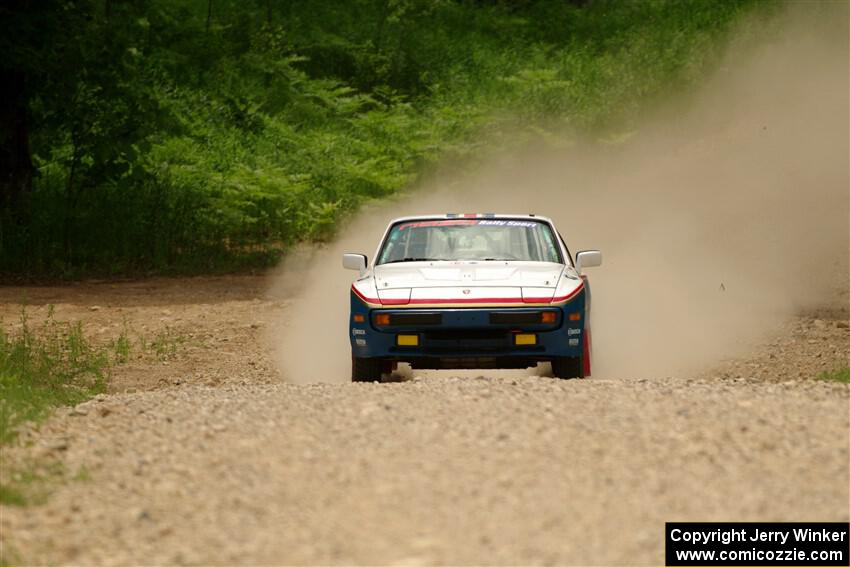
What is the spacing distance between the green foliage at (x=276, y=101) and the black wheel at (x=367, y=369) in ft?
37.0

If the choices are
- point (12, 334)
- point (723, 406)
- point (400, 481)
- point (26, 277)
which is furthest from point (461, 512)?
point (26, 277)

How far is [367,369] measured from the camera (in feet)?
38.4

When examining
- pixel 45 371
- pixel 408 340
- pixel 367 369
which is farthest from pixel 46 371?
pixel 408 340

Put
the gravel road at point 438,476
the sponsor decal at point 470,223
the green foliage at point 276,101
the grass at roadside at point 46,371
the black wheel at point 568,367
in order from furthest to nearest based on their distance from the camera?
1. the green foliage at point 276,101
2. the sponsor decal at point 470,223
3. the black wheel at point 568,367
4. the grass at roadside at point 46,371
5. the gravel road at point 438,476

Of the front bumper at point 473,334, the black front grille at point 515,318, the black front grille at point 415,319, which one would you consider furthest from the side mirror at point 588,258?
the black front grille at point 415,319

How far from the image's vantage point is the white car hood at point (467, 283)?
1132 centimetres

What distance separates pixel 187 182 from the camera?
997 inches

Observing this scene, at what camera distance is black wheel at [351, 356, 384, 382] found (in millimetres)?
11672

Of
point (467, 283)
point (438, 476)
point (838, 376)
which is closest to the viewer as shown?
point (438, 476)

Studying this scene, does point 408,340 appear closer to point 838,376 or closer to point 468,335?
point 468,335

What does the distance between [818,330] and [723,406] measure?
9132mm

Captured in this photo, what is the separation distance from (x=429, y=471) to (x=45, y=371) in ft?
25.2

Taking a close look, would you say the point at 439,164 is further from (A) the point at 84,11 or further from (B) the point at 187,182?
(A) the point at 84,11

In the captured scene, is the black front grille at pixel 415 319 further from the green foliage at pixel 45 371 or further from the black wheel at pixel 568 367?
the green foliage at pixel 45 371
